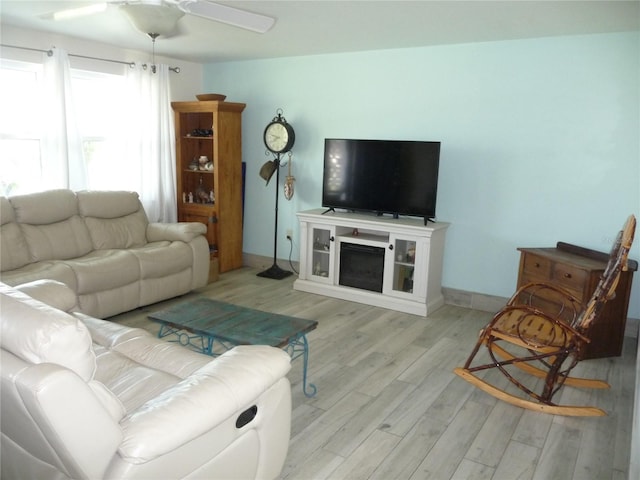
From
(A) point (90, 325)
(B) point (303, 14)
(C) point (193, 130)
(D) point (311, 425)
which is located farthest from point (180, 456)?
(C) point (193, 130)

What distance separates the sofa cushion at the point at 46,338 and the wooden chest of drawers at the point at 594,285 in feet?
10.3

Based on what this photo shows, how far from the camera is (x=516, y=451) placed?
2.44 metres

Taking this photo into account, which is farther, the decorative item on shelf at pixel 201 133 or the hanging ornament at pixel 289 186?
the decorative item on shelf at pixel 201 133

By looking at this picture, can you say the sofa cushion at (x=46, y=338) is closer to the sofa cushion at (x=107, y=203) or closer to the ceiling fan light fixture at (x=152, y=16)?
the ceiling fan light fixture at (x=152, y=16)

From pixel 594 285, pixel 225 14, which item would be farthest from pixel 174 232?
pixel 594 285

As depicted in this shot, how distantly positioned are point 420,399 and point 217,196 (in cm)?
327

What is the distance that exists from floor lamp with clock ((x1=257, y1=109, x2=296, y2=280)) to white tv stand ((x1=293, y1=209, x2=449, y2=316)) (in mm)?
513

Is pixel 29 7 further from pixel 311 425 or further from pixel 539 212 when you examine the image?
pixel 539 212

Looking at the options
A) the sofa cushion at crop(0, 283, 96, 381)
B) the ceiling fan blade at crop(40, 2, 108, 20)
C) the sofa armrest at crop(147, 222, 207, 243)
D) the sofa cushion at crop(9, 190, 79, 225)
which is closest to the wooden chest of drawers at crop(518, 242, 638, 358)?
the sofa armrest at crop(147, 222, 207, 243)

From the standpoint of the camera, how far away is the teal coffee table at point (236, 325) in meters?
2.60

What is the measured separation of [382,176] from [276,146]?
4.21ft

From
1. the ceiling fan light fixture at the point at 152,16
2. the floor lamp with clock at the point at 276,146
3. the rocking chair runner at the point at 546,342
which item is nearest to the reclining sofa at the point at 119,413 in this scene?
the rocking chair runner at the point at 546,342

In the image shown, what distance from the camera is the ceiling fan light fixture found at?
2702 millimetres

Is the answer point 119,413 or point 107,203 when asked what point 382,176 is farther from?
point 119,413
